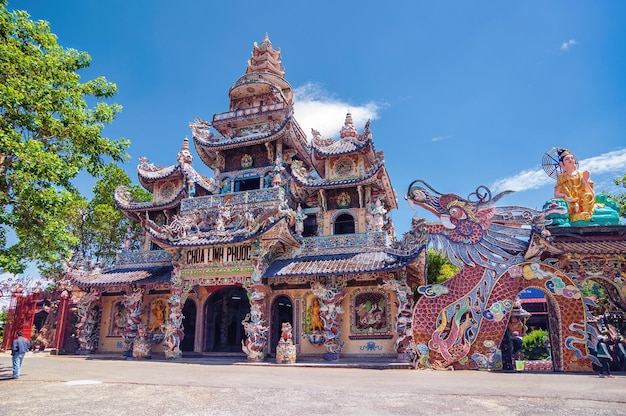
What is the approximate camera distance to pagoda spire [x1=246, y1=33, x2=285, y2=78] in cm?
2448

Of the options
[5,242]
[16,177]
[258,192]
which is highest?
[258,192]

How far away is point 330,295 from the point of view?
49.4ft

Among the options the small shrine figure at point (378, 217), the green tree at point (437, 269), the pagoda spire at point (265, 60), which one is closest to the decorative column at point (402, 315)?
the small shrine figure at point (378, 217)

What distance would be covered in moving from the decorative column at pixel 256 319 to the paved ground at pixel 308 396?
17.9 feet

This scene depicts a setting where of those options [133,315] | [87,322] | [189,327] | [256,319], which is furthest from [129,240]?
[256,319]

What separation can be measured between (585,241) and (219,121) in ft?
58.1

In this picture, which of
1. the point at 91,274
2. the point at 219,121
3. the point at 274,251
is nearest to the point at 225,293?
the point at 274,251

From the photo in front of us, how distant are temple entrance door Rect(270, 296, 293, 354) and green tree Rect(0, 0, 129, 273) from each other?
29.7ft

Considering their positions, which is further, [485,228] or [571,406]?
[485,228]

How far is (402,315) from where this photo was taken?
13969 mm

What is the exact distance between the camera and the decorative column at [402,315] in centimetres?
1376

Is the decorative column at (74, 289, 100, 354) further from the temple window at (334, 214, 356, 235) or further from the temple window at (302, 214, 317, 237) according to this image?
the temple window at (334, 214, 356, 235)

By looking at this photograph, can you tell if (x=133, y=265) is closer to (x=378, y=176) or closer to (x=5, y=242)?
(x=5, y=242)

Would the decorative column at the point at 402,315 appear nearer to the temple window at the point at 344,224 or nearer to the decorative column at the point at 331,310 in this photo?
the decorative column at the point at 331,310
